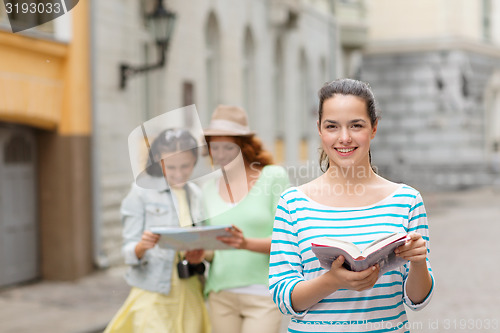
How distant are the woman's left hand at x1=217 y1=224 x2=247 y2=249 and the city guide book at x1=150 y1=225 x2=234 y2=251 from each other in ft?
0.07

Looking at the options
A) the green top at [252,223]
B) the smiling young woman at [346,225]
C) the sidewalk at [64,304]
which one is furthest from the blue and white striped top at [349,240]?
the sidewalk at [64,304]

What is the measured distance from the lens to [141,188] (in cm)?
439

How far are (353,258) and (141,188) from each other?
7.53 ft

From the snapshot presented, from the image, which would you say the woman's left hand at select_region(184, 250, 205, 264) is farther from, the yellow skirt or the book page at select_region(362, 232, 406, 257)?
the book page at select_region(362, 232, 406, 257)

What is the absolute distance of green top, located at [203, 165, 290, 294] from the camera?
13.6ft

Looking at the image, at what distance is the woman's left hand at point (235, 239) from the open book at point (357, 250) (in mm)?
1552

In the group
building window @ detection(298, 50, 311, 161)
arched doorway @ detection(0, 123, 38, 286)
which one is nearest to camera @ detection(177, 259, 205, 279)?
arched doorway @ detection(0, 123, 38, 286)

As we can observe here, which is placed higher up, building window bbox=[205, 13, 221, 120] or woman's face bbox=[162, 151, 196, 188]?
building window bbox=[205, 13, 221, 120]

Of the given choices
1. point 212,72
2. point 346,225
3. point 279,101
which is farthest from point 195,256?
point 279,101

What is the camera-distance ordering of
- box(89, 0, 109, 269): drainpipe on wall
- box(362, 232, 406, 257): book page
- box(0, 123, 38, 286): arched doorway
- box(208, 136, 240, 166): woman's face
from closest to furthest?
box(362, 232, 406, 257): book page < box(208, 136, 240, 166): woman's face < box(0, 123, 38, 286): arched doorway < box(89, 0, 109, 269): drainpipe on wall

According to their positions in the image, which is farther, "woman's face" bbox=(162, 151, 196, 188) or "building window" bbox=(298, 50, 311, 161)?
"building window" bbox=(298, 50, 311, 161)

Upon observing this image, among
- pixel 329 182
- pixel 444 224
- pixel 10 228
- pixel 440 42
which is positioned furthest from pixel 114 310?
pixel 440 42

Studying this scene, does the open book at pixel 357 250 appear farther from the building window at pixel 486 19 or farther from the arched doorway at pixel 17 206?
the building window at pixel 486 19

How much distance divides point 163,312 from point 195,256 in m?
0.34
